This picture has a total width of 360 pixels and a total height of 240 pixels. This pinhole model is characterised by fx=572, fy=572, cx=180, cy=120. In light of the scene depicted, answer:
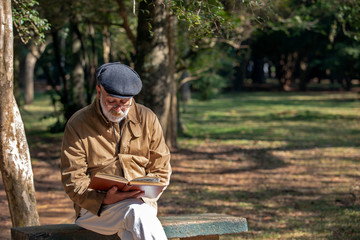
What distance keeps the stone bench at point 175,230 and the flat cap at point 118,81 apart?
1.14 metres

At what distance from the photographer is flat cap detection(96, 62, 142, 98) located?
14.1ft

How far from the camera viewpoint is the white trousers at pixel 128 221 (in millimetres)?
4035

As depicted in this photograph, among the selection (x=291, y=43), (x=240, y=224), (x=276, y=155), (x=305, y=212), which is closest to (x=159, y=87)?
(x=305, y=212)

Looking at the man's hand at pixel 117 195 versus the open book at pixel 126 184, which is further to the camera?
the man's hand at pixel 117 195

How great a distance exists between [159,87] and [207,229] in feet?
20.3

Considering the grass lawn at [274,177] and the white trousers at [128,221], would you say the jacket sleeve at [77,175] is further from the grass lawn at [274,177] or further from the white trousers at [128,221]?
the grass lawn at [274,177]

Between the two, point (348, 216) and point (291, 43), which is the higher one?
point (291, 43)

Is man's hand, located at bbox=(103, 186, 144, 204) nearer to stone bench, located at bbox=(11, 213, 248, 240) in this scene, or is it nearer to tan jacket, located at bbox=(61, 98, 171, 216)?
tan jacket, located at bbox=(61, 98, 171, 216)

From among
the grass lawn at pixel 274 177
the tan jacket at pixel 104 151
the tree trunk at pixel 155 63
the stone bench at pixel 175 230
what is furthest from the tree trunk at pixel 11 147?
the tree trunk at pixel 155 63

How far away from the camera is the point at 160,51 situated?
10.4 meters

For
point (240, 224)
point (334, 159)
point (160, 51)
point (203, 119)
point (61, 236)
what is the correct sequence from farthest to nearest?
1. point (203, 119)
2. point (334, 159)
3. point (160, 51)
4. point (240, 224)
5. point (61, 236)

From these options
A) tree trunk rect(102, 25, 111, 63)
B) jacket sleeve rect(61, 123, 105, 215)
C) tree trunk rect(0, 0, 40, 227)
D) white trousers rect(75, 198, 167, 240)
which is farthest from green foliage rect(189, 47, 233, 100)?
white trousers rect(75, 198, 167, 240)

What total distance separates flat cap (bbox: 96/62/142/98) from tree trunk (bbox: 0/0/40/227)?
5.40 feet

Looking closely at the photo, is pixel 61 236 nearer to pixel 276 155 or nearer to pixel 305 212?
pixel 305 212
